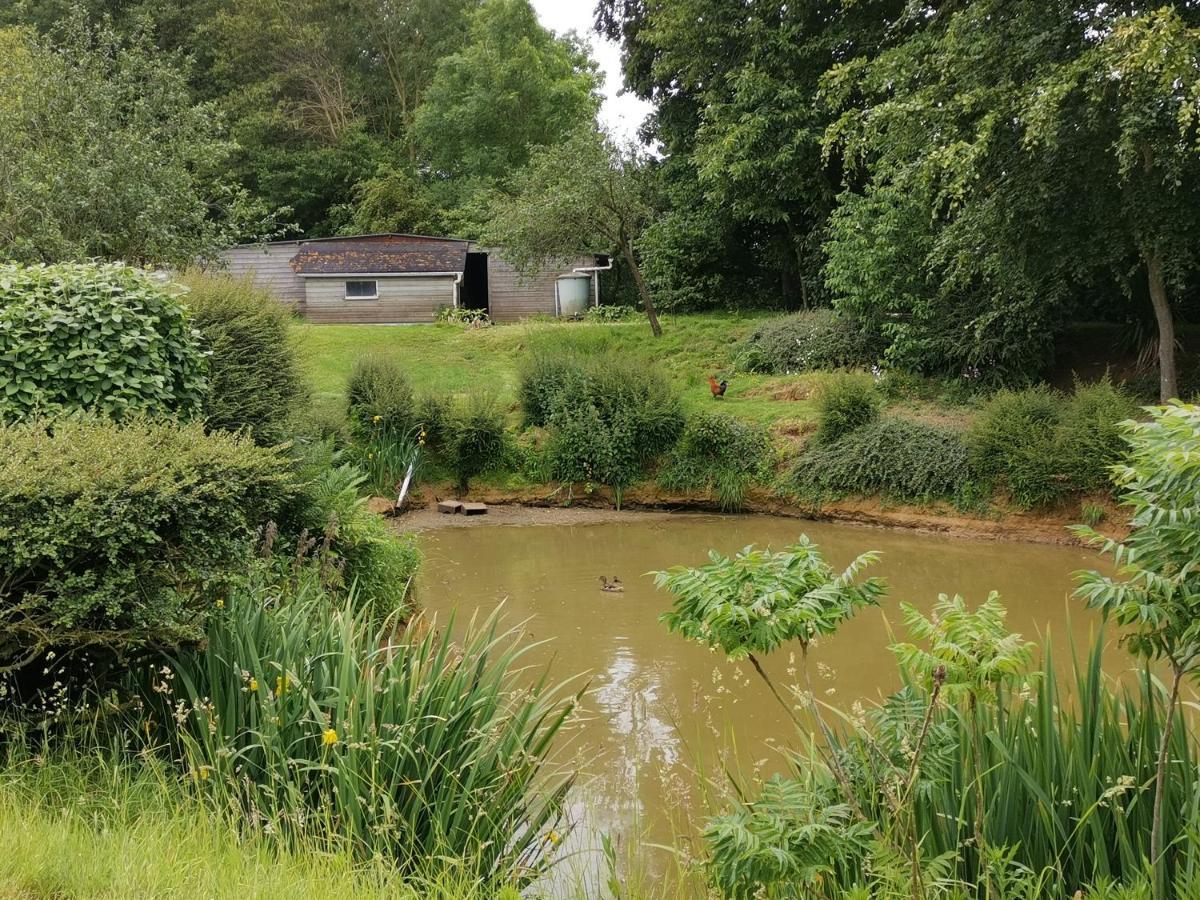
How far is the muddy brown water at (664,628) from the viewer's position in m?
5.54

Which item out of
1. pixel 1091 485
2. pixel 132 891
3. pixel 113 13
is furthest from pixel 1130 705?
pixel 113 13

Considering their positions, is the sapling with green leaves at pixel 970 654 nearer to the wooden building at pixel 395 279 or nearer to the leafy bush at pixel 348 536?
the leafy bush at pixel 348 536

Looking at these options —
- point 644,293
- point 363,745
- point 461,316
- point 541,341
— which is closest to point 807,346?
point 644,293

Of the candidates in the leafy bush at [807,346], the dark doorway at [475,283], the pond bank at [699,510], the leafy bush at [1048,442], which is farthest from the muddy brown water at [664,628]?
the dark doorway at [475,283]

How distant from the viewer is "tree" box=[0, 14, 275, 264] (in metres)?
12.8

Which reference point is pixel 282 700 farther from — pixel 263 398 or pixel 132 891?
pixel 263 398

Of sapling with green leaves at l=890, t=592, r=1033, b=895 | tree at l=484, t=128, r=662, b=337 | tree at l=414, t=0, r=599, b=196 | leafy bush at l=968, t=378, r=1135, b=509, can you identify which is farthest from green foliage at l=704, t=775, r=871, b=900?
tree at l=414, t=0, r=599, b=196

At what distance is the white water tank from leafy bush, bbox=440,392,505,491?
1317 centimetres

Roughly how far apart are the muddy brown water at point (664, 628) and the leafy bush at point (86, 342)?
2683mm

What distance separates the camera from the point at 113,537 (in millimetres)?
4086

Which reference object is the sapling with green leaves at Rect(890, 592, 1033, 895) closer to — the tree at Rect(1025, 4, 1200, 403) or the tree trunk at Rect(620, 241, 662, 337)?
the tree at Rect(1025, 4, 1200, 403)

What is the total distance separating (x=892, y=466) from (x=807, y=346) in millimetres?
5165

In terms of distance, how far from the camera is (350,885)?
3.05 m

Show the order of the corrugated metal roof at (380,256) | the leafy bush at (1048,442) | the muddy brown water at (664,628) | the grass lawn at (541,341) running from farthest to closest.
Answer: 1. the corrugated metal roof at (380,256)
2. the grass lawn at (541,341)
3. the leafy bush at (1048,442)
4. the muddy brown water at (664,628)
